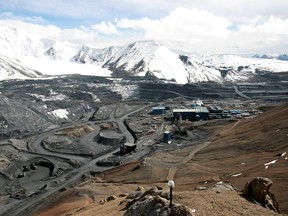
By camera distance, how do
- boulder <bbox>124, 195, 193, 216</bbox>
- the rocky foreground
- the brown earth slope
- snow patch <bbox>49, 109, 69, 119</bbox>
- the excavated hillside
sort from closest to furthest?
boulder <bbox>124, 195, 193, 216</bbox>
the rocky foreground
the excavated hillside
the brown earth slope
snow patch <bbox>49, 109, 69, 119</bbox>

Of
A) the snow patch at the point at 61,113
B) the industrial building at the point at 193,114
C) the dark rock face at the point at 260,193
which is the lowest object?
the snow patch at the point at 61,113

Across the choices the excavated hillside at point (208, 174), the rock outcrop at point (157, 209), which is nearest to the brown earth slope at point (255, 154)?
the excavated hillside at point (208, 174)

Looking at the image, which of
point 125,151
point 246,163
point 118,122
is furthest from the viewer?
point 118,122

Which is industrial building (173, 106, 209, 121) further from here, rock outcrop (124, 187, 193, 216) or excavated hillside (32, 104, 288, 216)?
rock outcrop (124, 187, 193, 216)

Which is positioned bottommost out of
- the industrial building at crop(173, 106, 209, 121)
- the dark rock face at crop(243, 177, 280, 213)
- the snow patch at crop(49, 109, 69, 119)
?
the snow patch at crop(49, 109, 69, 119)

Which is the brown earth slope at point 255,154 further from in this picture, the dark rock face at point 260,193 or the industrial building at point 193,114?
the industrial building at point 193,114

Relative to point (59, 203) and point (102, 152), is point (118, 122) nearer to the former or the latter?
point (102, 152)

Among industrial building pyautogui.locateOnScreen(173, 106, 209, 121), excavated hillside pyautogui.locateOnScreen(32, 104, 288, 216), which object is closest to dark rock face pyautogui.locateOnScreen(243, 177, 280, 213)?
excavated hillside pyautogui.locateOnScreen(32, 104, 288, 216)

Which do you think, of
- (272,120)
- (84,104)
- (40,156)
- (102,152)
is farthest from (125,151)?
(84,104)

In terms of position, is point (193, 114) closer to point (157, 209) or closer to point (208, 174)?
point (208, 174)

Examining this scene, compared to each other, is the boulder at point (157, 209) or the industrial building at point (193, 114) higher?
the boulder at point (157, 209)

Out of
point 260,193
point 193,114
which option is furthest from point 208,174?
point 193,114
